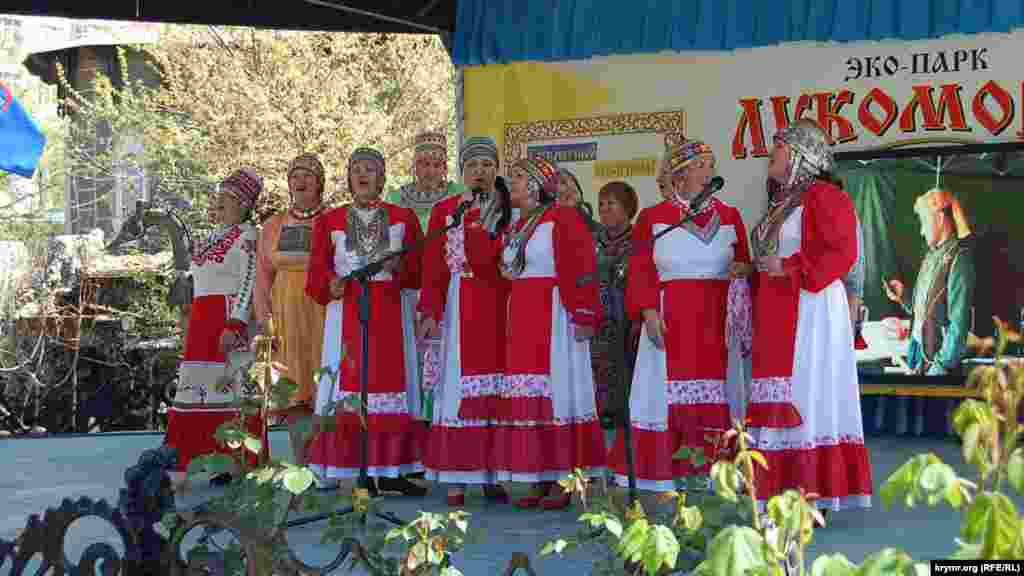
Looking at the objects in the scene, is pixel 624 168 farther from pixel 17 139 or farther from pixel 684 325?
pixel 17 139

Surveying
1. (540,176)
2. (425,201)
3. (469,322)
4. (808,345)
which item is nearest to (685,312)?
(808,345)

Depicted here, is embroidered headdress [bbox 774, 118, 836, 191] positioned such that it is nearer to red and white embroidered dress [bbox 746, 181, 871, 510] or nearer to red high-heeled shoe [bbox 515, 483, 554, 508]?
red and white embroidered dress [bbox 746, 181, 871, 510]

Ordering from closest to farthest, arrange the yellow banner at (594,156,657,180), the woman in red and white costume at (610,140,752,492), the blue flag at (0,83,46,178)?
1. the woman in red and white costume at (610,140,752,492)
2. the blue flag at (0,83,46,178)
3. the yellow banner at (594,156,657,180)

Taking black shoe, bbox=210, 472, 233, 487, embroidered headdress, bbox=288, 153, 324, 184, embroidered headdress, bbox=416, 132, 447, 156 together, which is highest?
embroidered headdress, bbox=416, 132, 447, 156

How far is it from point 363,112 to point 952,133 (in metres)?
11.2

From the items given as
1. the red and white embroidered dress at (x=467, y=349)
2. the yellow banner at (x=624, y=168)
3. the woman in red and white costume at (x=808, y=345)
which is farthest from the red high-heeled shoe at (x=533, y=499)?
the yellow banner at (x=624, y=168)

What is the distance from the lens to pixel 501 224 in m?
6.52

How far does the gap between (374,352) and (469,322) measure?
0.52 meters

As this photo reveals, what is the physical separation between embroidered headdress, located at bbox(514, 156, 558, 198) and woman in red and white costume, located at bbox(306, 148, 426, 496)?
2.05 ft

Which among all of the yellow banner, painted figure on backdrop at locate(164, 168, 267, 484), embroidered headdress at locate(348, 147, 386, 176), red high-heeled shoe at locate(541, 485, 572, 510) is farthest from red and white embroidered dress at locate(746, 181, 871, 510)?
the yellow banner

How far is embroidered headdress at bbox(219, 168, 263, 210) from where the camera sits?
24.6 ft

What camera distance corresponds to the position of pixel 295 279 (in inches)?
293

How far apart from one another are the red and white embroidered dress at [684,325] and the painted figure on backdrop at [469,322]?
0.78 m

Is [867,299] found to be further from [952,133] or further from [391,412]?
[391,412]
